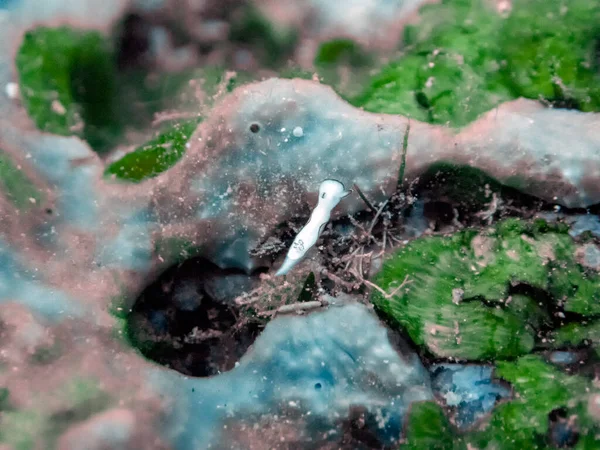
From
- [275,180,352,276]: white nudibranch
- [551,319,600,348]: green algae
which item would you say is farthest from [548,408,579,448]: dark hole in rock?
[275,180,352,276]: white nudibranch

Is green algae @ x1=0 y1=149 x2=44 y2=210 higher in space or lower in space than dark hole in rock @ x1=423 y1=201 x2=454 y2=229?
higher

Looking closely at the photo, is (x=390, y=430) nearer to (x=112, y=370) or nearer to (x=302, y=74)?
(x=112, y=370)

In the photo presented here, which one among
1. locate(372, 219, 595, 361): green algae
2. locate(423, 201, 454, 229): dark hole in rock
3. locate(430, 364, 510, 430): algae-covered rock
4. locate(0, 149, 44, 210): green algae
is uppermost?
locate(0, 149, 44, 210): green algae

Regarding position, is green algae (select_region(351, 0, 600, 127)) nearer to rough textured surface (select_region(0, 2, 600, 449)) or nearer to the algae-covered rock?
rough textured surface (select_region(0, 2, 600, 449))

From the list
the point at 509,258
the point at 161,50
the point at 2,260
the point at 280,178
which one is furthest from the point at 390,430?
the point at 161,50

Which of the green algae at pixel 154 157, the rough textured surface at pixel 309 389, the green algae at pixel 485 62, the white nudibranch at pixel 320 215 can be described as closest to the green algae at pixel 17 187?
the green algae at pixel 154 157

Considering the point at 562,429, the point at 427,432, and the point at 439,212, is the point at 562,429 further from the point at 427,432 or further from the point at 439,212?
the point at 439,212
